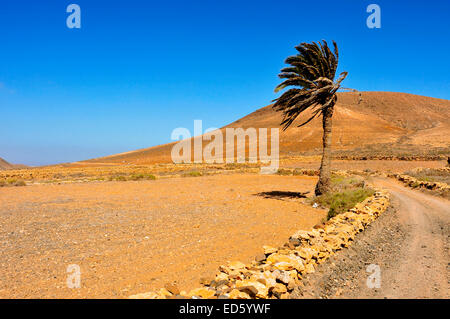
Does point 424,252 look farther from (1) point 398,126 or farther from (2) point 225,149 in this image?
(1) point 398,126

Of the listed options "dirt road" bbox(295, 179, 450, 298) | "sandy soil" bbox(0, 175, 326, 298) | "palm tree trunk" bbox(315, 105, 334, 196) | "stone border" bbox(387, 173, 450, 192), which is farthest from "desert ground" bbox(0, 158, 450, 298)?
"stone border" bbox(387, 173, 450, 192)

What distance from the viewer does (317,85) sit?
15766 millimetres

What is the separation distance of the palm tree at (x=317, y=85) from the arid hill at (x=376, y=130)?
3664 cm

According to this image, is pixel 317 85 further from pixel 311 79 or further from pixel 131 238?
pixel 131 238

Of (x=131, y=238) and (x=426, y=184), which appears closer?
(x=131, y=238)

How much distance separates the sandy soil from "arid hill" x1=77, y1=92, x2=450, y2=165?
41491 mm

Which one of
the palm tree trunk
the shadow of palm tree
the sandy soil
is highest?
the palm tree trunk

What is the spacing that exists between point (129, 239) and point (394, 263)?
733 cm

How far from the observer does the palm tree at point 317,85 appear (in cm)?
1554

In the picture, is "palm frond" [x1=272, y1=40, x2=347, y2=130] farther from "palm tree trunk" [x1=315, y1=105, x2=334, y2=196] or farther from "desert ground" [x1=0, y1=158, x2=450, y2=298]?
"desert ground" [x1=0, y1=158, x2=450, y2=298]

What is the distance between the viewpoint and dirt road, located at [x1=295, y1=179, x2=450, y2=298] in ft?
16.8

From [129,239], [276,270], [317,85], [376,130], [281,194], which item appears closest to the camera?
[276,270]

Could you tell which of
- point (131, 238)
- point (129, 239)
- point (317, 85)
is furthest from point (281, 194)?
point (129, 239)
